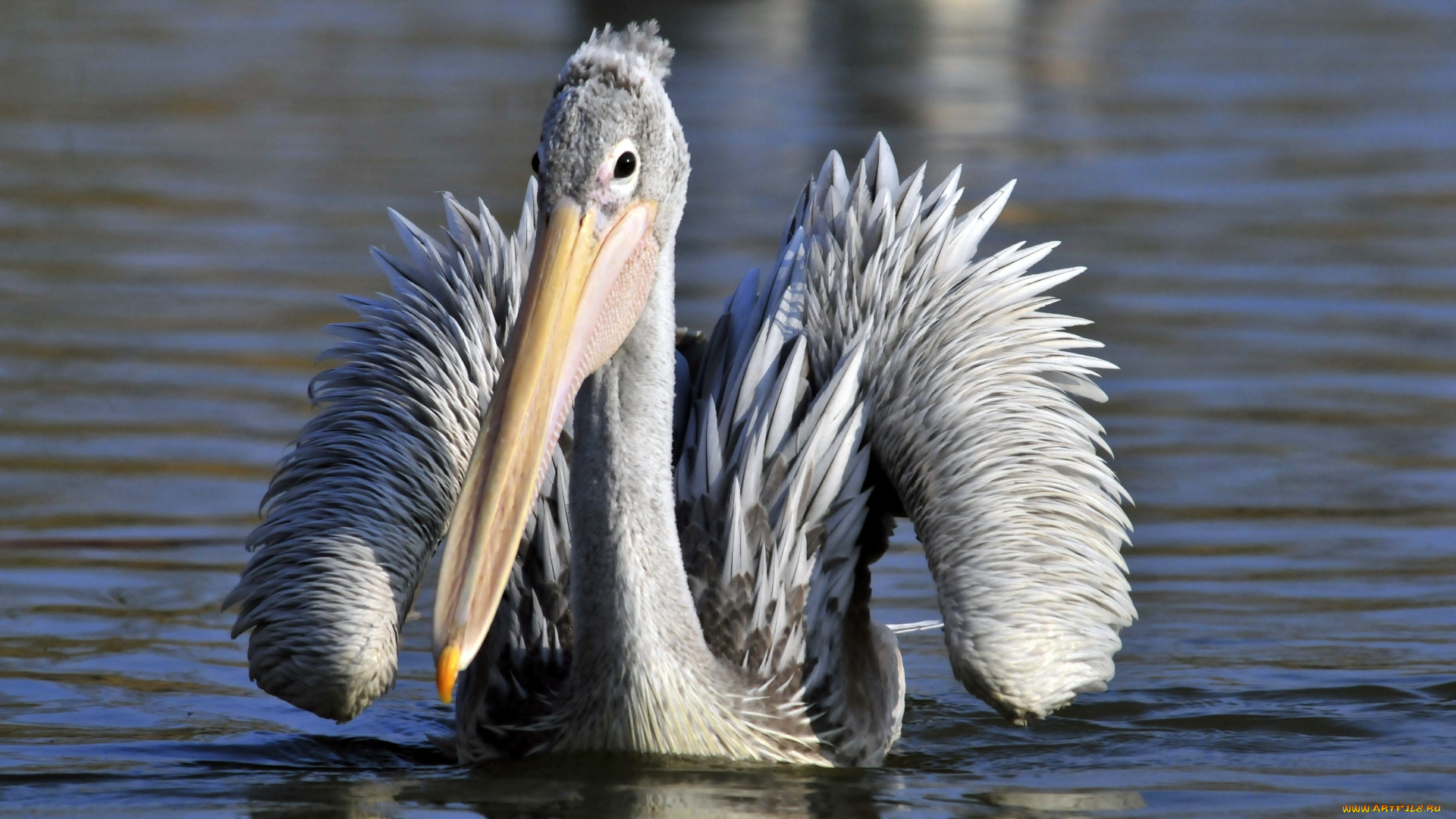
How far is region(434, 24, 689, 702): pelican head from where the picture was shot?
4.00 meters

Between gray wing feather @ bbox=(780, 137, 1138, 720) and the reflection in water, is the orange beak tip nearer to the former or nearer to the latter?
the reflection in water

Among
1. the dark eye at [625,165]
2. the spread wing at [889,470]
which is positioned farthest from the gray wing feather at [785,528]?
the dark eye at [625,165]

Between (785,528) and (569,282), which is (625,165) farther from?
(785,528)

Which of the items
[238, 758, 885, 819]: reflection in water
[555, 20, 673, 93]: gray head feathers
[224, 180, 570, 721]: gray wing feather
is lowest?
[238, 758, 885, 819]: reflection in water

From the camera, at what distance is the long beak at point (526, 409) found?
3975 millimetres

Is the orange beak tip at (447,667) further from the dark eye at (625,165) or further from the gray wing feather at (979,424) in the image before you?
the gray wing feather at (979,424)

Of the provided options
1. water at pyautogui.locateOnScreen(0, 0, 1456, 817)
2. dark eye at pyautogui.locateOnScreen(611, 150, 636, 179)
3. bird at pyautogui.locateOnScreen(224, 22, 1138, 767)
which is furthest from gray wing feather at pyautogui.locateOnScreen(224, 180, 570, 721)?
dark eye at pyautogui.locateOnScreen(611, 150, 636, 179)

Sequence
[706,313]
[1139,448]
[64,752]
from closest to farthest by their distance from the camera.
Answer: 1. [64,752]
2. [1139,448]
3. [706,313]

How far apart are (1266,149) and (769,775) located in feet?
32.8

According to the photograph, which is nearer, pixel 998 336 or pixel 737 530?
pixel 737 530

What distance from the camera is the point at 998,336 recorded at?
5.48 metres

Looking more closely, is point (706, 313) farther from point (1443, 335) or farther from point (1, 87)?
point (1, 87)

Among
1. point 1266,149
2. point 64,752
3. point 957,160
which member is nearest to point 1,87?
point 957,160

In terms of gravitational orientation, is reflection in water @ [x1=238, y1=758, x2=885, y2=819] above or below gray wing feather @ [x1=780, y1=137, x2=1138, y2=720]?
below
